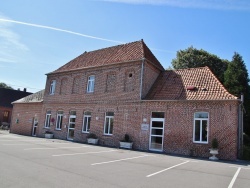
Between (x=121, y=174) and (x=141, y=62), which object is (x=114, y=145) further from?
(x=121, y=174)

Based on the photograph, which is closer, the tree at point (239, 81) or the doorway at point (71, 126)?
the doorway at point (71, 126)

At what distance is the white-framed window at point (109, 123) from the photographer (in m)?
20.8

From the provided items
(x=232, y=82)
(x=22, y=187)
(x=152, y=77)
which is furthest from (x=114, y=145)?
(x=232, y=82)

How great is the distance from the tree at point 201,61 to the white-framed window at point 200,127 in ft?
62.3

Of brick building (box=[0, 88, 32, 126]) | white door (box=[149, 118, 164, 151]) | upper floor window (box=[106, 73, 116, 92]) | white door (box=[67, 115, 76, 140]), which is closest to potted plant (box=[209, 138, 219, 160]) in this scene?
white door (box=[149, 118, 164, 151])

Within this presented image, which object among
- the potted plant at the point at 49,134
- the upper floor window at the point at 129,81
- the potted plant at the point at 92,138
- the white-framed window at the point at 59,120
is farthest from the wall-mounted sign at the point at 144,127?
the potted plant at the point at 49,134

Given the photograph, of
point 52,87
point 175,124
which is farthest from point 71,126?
point 175,124

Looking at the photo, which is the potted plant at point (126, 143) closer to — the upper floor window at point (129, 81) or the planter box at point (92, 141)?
the planter box at point (92, 141)

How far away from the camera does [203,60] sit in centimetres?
3450

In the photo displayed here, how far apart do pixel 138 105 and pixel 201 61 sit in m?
18.8

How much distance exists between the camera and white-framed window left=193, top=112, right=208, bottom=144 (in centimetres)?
1614

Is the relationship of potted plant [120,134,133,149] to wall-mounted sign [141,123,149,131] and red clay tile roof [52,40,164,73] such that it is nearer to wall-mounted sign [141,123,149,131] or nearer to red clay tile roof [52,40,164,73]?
wall-mounted sign [141,123,149,131]

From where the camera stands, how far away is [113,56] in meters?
23.0

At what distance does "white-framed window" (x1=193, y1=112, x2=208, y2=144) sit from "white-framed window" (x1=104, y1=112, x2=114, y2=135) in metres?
7.07
